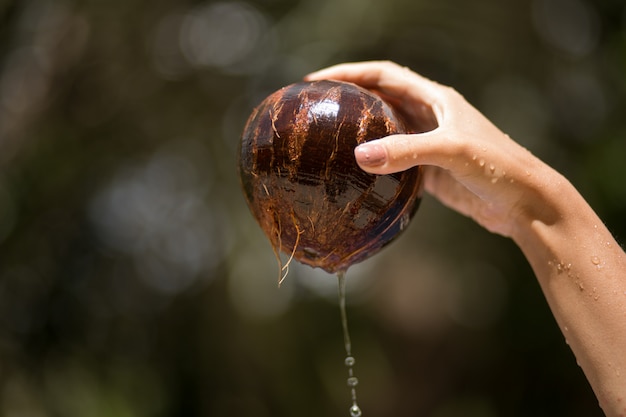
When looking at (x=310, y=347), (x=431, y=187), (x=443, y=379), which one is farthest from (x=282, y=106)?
(x=443, y=379)

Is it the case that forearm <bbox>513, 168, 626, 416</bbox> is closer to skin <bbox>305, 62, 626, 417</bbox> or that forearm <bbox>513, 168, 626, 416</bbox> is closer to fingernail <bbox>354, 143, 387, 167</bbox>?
skin <bbox>305, 62, 626, 417</bbox>

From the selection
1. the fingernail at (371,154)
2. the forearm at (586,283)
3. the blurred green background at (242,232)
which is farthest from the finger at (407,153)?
the blurred green background at (242,232)

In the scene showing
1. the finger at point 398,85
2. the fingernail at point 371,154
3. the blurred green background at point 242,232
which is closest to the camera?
the fingernail at point 371,154

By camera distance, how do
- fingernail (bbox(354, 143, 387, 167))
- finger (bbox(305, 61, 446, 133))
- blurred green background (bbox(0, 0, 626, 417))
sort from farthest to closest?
1. blurred green background (bbox(0, 0, 626, 417))
2. finger (bbox(305, 61, 446, 133))
3. fingernail (bbox(354, 143, 387, 167))

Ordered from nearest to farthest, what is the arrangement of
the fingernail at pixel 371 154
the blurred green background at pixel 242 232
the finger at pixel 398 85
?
1. the fingernail at pixel 371 154
2. the finger at pixel 398 85
3. the blurred green background at pixel 242 232

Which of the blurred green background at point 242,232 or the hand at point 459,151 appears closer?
the hand at point 459,151

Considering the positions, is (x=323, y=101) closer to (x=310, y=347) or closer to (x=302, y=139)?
(x=302, y=139)

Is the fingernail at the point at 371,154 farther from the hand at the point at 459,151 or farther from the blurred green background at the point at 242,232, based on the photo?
the blurred green background at the point at 242,232

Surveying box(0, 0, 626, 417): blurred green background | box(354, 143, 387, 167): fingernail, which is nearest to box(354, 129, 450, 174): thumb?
box(354, 143, 387, 167): fingernail
